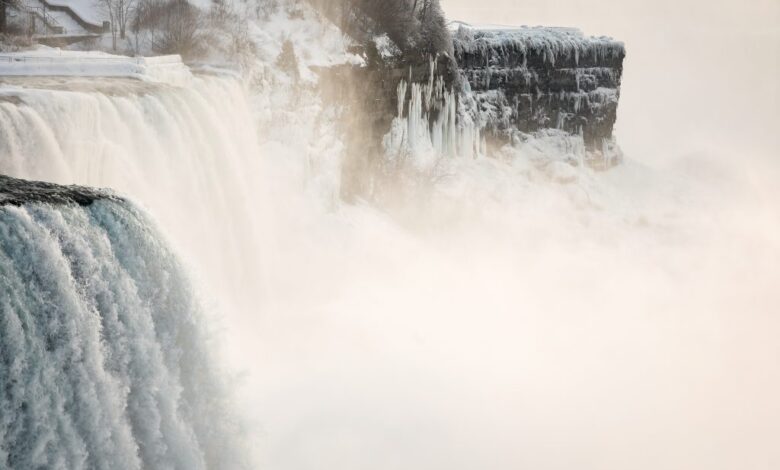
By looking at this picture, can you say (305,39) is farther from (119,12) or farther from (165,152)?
(165,152)

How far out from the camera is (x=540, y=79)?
2755 cm

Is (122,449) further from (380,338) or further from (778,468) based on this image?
(778,468)

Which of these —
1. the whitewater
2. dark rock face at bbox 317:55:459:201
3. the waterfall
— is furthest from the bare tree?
dark rock face at bbox 317:55:459:201

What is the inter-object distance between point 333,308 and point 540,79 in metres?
13.3

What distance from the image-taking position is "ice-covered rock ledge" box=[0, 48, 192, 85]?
→ 44.6ft

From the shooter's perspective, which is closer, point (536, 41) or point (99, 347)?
point (99, 347)

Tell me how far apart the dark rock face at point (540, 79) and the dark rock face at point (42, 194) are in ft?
61.7

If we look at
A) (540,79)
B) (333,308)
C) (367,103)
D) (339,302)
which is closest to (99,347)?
(333,308)

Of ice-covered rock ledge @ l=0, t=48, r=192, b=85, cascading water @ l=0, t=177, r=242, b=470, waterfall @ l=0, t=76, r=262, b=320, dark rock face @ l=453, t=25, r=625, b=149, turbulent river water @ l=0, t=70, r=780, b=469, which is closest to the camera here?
cascading water @ l=0, t=177, r=242, b=470

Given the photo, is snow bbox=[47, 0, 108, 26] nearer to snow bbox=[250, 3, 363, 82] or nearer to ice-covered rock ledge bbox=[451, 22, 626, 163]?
snow bbox=[250, 3, 363, 82]

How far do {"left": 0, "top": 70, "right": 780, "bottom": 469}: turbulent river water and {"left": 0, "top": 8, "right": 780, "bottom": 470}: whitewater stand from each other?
37mm

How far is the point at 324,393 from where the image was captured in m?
13.2

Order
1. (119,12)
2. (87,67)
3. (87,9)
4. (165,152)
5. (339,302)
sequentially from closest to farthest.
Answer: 1. (165,152)
2. (87,67)
3. (339,302)
4. (119,12)
5. (87,9)

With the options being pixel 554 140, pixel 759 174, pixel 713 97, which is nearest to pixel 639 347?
pixel 554 140
